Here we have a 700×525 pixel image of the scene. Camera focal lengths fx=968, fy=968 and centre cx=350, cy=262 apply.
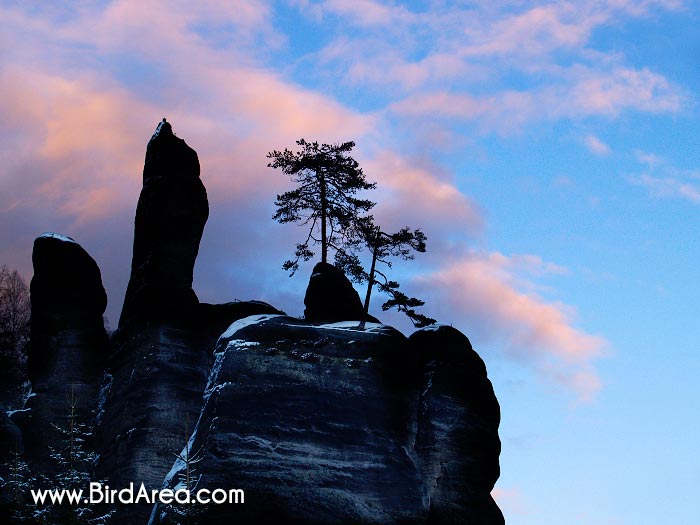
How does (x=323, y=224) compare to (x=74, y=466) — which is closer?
(x=74, y=466)

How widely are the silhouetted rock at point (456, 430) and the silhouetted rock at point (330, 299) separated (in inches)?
178

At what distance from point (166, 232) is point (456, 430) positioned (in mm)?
16699

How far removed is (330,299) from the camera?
42.8 meters

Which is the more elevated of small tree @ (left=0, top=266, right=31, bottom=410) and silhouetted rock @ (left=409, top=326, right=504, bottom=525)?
small tree @ (left=0, top=266, right=31, bottom=410)

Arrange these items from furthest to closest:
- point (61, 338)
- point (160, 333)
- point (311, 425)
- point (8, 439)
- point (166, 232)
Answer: point (61, 338), point (166, 232), point (160, 333), point (8, 439), point (311, 425)

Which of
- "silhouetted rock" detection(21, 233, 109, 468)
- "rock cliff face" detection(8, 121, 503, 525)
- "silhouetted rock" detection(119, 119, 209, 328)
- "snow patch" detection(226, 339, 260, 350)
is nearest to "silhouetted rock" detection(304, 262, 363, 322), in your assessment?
"rock cliff face" detection(8, 121, 503, 525)

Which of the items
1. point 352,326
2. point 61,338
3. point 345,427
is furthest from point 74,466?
point 352,326

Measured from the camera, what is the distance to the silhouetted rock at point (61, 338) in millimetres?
43719

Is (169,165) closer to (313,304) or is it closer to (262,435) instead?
(313,304)

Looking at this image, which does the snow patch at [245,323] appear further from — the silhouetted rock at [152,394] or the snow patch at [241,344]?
the silhouetted rock at [152,394]

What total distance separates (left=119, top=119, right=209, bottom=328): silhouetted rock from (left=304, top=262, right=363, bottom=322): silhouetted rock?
18.3ft

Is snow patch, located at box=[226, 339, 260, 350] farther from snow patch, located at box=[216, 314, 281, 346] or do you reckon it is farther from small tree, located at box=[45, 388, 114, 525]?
small tree, located at box=[45, 388, 114, 525]

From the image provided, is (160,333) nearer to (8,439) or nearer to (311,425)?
(8,439)

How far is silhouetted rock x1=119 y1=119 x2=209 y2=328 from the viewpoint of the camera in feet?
144
